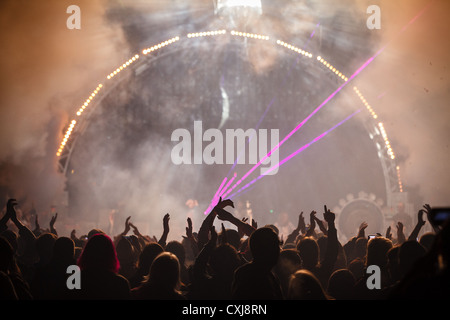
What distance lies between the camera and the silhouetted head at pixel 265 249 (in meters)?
2.48

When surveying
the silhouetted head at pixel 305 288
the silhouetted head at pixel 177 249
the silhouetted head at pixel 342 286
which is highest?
the silhouetted head at pixel 177 249

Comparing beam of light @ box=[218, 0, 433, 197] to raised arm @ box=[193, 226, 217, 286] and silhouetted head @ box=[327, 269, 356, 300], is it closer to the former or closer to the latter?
silhouetted head @ box=[327, 269, 356, 300]

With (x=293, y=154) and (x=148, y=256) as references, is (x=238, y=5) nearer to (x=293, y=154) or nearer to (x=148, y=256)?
(x=293, y=154)

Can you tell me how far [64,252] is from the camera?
3.12 metres

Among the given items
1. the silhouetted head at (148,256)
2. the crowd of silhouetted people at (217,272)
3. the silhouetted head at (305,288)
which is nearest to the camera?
the silhouetted head at (305,288)

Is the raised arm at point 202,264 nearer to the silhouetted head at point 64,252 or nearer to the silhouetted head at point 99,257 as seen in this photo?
the silhouetted head at point 99,257

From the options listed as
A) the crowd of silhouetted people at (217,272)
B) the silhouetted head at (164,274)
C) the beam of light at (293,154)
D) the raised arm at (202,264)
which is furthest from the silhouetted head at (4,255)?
the beam of light at (293,154)

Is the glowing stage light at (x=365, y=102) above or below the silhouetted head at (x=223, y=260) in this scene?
above

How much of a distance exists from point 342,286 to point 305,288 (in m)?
0.74

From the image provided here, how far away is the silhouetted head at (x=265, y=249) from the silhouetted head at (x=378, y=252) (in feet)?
3.75

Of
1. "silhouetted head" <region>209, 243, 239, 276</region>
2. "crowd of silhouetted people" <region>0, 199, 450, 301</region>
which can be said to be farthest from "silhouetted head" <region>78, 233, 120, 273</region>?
"silhouetted head" <region>209, 243, 239, 276</region>

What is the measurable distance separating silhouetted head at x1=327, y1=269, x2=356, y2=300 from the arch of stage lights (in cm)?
959

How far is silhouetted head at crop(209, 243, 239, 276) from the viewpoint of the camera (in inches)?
112
